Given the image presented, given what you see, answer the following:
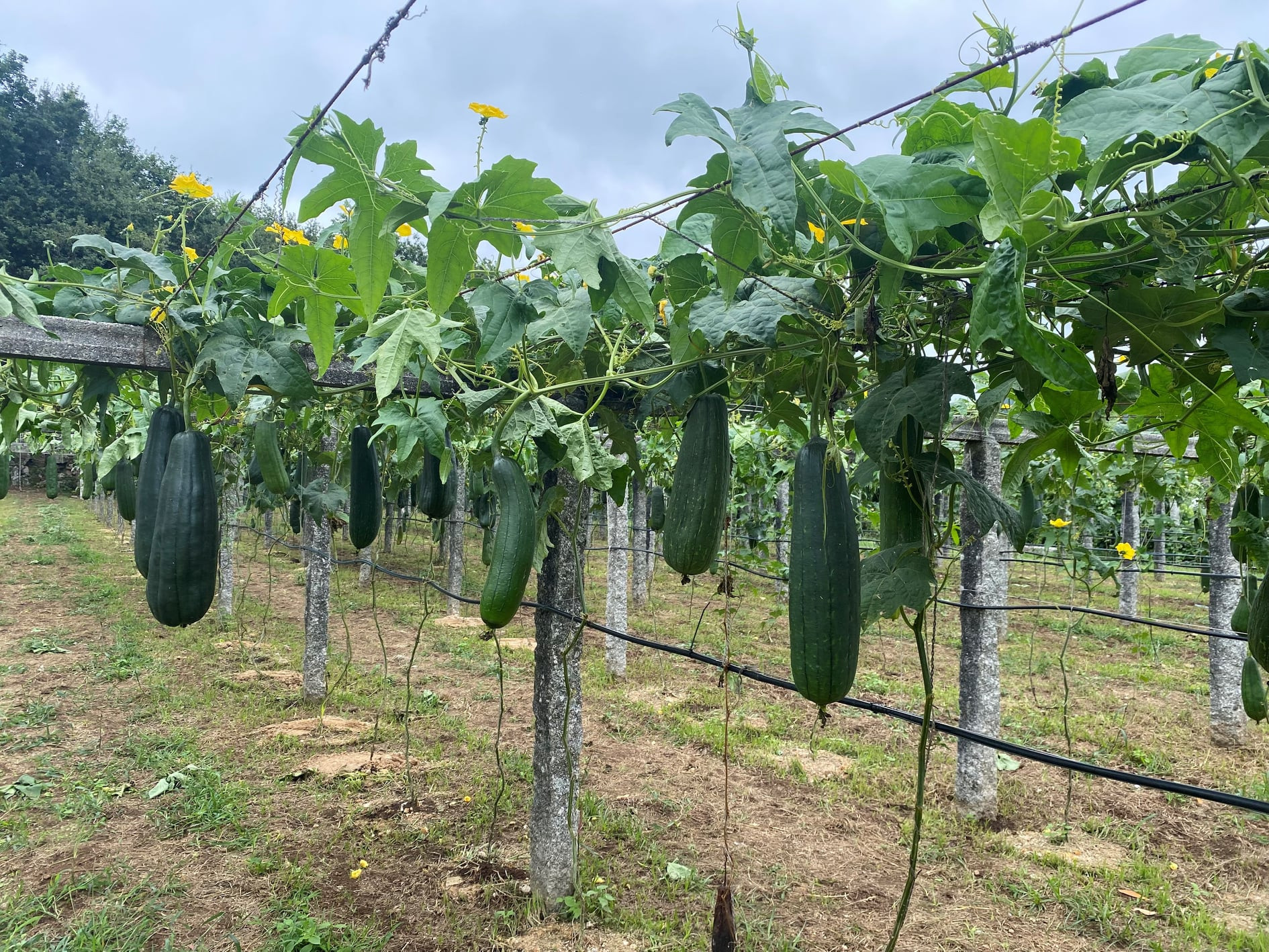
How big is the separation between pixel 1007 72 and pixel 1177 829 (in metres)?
5.11

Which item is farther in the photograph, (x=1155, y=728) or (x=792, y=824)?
(x=1155, y=728)

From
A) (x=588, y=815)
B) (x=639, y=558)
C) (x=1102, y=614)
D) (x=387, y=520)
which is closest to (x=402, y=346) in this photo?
(x=1102, y=614)

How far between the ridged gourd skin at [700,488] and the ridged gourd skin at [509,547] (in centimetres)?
44

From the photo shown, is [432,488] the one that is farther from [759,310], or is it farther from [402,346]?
[759,310]

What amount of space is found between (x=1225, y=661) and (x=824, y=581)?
629 centimetres

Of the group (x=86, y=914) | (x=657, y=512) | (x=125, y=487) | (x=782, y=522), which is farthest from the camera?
(x=782, y=522)

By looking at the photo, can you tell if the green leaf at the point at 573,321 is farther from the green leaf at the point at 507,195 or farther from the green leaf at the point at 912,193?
the green leaf at the point at 912,193

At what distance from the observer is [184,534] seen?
2.11m

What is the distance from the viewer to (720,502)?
1819 mm

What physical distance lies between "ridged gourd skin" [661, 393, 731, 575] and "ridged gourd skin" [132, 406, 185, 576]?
151cm

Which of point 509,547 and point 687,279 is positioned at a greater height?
point 687,279

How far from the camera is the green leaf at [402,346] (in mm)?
1740

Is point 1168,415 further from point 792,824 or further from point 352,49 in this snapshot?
point 792,824

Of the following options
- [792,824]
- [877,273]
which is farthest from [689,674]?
[877,273]
